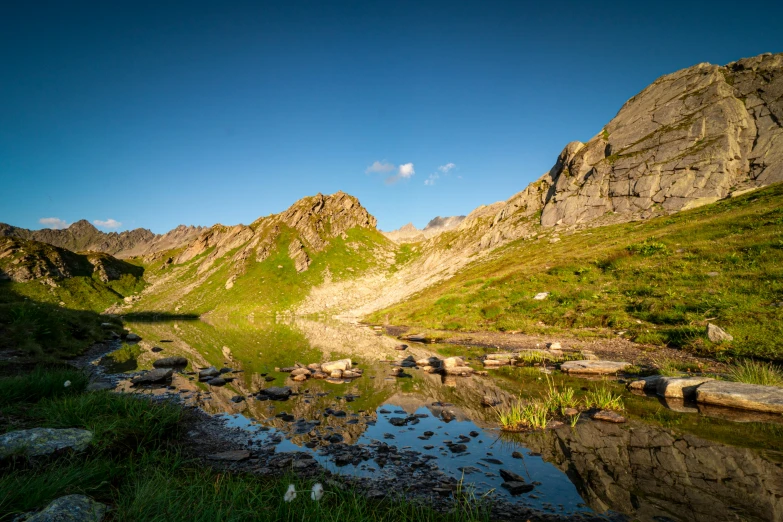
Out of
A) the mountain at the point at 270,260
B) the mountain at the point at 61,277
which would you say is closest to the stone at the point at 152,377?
the mountain at the point at 270,260

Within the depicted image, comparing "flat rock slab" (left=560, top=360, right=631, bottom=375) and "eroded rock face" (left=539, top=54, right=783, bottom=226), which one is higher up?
"eroded rock face" (left=539, top=54, right=783, bottom=226)

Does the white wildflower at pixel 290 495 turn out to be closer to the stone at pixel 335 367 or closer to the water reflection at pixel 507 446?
the water reflection at pixel 507 446

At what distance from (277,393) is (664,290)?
3179cm

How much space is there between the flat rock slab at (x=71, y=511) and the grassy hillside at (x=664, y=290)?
85.9 feet

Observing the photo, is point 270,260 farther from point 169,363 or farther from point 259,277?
point 169,363

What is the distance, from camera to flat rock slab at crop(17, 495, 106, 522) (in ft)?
14.3

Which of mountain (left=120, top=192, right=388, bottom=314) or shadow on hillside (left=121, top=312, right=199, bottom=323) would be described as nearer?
shadow on hillside (left=121, top=312, right=199, bottom=323)

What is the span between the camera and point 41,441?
7410 mm

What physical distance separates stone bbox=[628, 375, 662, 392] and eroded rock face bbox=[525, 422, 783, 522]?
17.0ft

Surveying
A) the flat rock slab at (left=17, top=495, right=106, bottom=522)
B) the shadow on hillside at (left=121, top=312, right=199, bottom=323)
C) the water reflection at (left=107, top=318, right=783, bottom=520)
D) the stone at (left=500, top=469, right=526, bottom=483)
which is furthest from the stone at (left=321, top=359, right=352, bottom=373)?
the shadow on hillside at (left=121, top=312, right=199, bottom=323)

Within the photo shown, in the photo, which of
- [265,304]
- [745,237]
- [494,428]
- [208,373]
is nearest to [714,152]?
[745,237]

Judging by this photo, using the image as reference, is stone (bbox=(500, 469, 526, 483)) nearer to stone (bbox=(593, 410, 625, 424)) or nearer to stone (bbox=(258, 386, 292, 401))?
stone (bbox=(593, 410, 625, 424))

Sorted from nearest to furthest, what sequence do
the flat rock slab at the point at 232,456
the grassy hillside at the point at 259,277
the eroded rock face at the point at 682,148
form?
the flat rock slab at the point at 232,456
the eroded rock face at the point at 682,148
the grassy hillside at the point at 259,277

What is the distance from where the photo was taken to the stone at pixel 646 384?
15312mm
